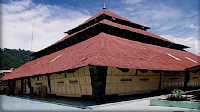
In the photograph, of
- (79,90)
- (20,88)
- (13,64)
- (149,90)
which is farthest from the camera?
(13,64)

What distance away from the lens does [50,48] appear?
920 inches

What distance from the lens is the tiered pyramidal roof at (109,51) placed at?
10688mm

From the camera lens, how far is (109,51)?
11.3 metres

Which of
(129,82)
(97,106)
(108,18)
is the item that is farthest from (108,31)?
(97,106)

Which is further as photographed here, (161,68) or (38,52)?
(38,52)

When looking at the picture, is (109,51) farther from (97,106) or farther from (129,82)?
(97,106)

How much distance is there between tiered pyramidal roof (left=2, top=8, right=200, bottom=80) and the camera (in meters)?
10.7

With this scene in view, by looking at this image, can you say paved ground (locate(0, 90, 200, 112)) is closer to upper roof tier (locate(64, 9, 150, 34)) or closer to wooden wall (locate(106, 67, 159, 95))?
wooden wall (locate(106, 67, 159, 95))

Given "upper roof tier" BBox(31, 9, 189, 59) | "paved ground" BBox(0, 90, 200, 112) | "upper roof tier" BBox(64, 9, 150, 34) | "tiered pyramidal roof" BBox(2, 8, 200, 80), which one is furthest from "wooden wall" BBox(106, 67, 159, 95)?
"upper roof tier" BBox(64, 9, 150, 34)

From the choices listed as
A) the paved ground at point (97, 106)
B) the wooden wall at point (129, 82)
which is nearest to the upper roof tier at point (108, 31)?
the wooden wall at point (129, 82)

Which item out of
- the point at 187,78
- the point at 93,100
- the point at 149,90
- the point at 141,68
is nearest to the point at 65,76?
the point at 93,100

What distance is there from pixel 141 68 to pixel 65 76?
5877mm

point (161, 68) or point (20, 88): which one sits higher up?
point (161, 68)

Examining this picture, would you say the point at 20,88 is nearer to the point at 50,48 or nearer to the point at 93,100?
the point at 50,48
